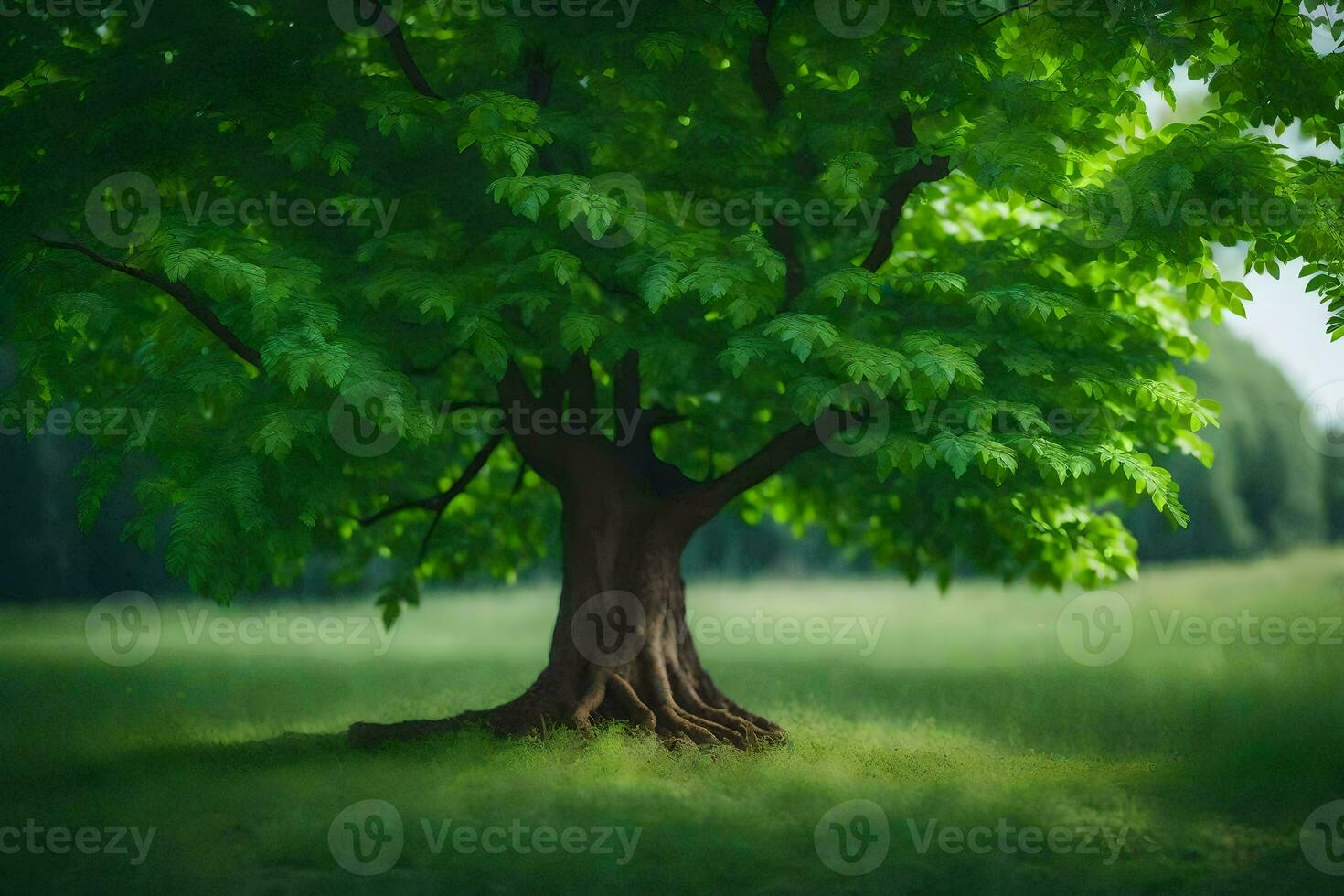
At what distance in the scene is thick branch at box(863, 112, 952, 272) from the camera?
13836 millimetres

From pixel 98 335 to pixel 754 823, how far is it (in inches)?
410

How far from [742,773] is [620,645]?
2747mm

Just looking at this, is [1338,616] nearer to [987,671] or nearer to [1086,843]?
[987,671]

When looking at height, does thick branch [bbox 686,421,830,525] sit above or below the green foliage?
below

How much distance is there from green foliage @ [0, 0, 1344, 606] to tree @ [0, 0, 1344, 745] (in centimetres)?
5

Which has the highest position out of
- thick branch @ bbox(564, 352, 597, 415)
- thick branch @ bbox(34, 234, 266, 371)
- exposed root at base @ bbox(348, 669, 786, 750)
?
thick branch @ bbox(34, 234, 266, 371)

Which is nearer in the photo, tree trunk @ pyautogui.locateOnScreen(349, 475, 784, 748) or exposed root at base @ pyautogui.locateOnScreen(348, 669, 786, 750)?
exposed root at base @ pyautogui.locateOnScreen(348, 669, 786, 750)

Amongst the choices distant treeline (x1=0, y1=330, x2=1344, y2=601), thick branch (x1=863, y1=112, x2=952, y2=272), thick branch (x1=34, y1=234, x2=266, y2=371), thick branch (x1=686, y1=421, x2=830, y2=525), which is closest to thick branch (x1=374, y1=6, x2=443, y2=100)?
thick branch (x1=34, y1=234, x2=266, y2=371)

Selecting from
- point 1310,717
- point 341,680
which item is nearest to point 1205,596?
point 1310,717

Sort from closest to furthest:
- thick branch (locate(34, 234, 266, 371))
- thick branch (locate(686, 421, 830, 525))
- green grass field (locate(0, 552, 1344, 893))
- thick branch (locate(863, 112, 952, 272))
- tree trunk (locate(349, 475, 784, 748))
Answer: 1. green grass field (locate(0, 552, 1344, 893))
2. thick branch (locate(34, 234, 266, 371))
3. thick branch (locate(863, 112, 952, 272))
4. thick branch (locate(686, 421, 830, 525))
5. tree trunk (locate(349, 475, 784, 748))

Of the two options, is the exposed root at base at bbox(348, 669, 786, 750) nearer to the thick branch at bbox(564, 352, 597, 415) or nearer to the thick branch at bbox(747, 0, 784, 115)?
the thick branch at bbox(564, 352, 597, 415)

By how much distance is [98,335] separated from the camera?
1584cm

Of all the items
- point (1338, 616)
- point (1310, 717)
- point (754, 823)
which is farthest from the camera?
point (1338, 616)

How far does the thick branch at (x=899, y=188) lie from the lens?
1384cm
